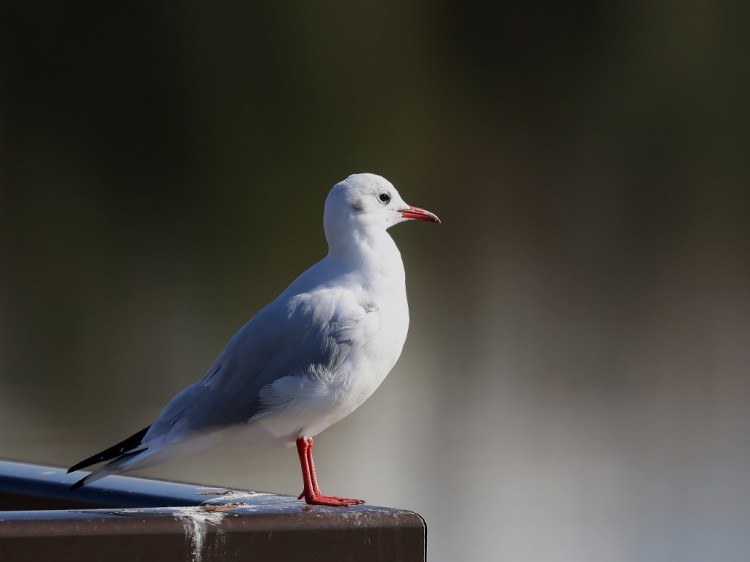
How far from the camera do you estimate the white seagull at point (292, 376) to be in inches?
113

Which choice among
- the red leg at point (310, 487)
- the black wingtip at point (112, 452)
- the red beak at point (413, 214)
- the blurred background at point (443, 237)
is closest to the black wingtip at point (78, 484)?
the black wingtip at point (112, 452)

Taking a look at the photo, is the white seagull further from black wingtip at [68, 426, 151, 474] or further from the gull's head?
the gull's head

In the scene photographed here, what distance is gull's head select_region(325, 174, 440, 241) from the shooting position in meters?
3.22

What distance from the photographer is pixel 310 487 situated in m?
2.78

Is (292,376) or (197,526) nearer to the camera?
(197,526)

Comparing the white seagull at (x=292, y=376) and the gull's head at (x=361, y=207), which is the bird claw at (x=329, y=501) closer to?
the white seagull at (x=292, y=376)

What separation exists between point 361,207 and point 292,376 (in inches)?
22.9

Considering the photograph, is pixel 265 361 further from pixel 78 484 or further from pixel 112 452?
pixel 78 484

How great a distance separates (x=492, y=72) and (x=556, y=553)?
9541 mm

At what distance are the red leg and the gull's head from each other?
0.53 meters

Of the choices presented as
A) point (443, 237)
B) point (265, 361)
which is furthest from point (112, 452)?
point (443, 237)

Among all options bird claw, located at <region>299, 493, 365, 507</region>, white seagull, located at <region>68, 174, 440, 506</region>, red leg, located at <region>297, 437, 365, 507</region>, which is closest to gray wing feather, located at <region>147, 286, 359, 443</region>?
white seagull, located at <region>68, 174, 440, 506</region>

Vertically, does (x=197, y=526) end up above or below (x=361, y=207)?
below

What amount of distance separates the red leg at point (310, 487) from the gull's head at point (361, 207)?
1.74ft
